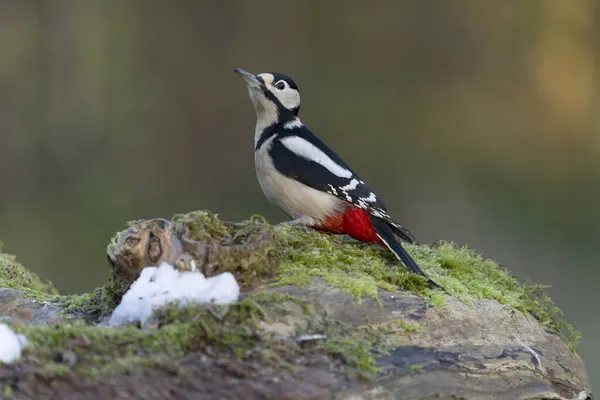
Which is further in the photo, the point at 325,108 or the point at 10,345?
the point at 325,108

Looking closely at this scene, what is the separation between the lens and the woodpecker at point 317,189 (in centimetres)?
312

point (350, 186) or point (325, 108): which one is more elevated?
point (325, 108)

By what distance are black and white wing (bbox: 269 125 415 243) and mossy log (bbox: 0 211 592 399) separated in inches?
13.2

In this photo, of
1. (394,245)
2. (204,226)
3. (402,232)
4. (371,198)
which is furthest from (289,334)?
(371,198)

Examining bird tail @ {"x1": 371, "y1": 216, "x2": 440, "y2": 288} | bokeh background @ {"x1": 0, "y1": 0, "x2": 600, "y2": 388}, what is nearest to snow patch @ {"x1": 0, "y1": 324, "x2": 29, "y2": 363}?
bird tail @ {"x1": 371, "y1": 216, "x2": 440, "y2": 288}

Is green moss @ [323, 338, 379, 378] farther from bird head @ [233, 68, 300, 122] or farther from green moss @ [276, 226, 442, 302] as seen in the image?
bird head @ [233, 68, 300, 122]

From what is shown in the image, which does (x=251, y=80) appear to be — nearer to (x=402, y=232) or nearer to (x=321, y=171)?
(x=321, y=171)

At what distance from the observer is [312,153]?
11.4ft

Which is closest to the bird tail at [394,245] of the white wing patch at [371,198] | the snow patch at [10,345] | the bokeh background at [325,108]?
the white wing patch at [371,198]

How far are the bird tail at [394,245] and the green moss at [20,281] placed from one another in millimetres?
1255

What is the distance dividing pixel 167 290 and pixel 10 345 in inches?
17.5

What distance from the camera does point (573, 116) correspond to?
8148 mm

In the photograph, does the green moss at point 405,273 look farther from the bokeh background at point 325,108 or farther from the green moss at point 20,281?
the bokeh background at point 325,108

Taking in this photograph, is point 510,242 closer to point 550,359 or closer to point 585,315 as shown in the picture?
point 585,315
